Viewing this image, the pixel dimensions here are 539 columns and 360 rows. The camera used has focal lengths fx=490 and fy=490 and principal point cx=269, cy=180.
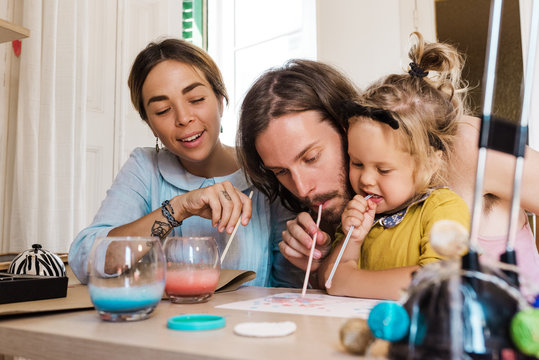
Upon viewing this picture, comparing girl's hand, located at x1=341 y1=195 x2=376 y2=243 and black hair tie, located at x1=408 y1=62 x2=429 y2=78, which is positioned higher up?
black hair tie, located at x1=408 y1=62 x2=429 y2=78

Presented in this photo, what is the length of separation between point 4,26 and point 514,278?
1.71 m

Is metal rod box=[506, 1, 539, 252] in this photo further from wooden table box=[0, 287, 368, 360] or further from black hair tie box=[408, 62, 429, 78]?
black hair tie box=[408, 62, 429, 78]

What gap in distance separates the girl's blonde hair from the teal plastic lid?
0.69 metres

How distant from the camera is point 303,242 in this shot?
3.81 ft

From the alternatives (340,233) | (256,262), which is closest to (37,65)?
(256,262)

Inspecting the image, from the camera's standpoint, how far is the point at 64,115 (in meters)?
2.51

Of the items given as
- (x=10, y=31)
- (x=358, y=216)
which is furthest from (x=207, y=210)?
(x=10, y=31)

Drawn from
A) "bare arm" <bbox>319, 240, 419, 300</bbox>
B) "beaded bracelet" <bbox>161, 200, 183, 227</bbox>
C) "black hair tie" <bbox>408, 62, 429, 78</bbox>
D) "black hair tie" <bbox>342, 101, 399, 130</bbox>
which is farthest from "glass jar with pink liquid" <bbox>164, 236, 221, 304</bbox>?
"black hair tie" <bbox>408, 62, 429, 78</bbox>

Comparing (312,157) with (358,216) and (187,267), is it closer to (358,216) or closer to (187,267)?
(358,216)

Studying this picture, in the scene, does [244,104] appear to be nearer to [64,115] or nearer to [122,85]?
[64,115]

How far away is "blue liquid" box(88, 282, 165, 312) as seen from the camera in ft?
2.28

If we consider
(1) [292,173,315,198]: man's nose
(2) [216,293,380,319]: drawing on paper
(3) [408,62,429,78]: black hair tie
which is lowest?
(2) [216,293,380,319]: drawing on paper

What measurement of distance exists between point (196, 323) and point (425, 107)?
2.83 feet

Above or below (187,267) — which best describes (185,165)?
above
